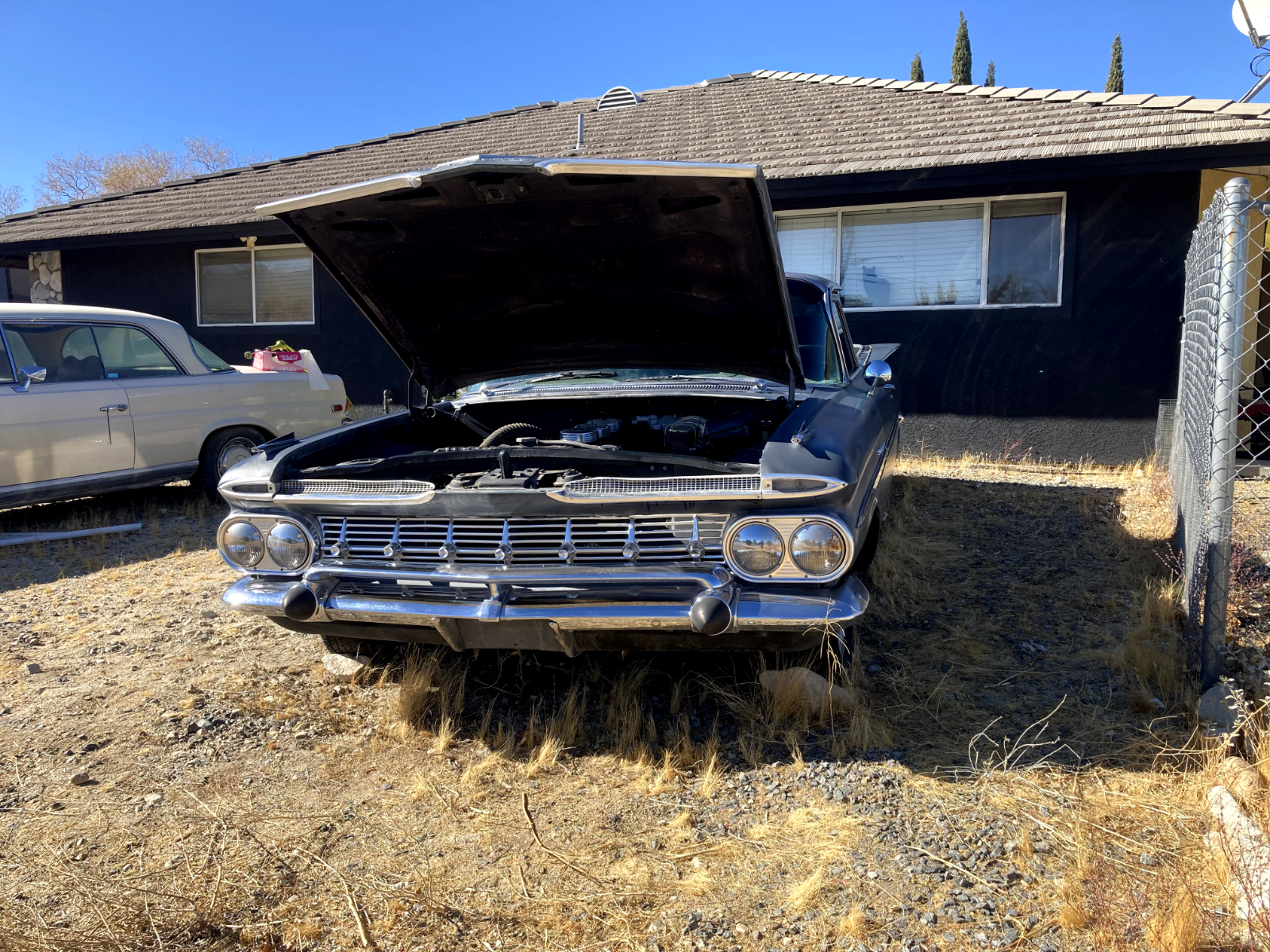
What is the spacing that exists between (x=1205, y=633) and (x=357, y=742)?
2844mm

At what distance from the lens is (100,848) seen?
2.45 meters

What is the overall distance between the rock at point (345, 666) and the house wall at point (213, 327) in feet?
23.4

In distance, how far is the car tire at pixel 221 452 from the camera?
6.82m

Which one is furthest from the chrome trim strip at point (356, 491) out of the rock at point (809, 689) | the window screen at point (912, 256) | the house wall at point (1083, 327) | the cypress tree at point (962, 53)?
the cypress tree at point (962, 53)

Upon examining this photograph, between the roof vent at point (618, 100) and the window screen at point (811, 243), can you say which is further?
the roof vent at point (618, 100)

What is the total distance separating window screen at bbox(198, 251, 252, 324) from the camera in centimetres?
1151

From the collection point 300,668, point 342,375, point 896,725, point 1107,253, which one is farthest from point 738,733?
point 342,375

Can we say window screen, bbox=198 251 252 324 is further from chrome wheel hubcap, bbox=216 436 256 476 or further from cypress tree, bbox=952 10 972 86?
cypress tree, bbox=952 10 972 86

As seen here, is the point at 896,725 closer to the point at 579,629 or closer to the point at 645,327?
the point at 579,629

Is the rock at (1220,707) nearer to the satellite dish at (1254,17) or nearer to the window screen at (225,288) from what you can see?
the satellite dish at (1254,17)

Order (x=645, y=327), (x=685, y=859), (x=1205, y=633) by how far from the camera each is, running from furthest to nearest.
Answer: (x=645, y=327) → (x=1205, y=633) → (x=685, y=859)

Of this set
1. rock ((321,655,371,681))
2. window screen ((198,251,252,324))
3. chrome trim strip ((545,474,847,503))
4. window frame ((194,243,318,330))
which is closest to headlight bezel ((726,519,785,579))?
chrome trim strip ((545,474,847,503))

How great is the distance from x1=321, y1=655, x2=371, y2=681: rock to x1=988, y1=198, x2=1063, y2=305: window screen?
22.6 ft

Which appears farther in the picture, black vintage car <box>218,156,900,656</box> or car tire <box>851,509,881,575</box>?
car tire <box>851,509,881,575</box>
